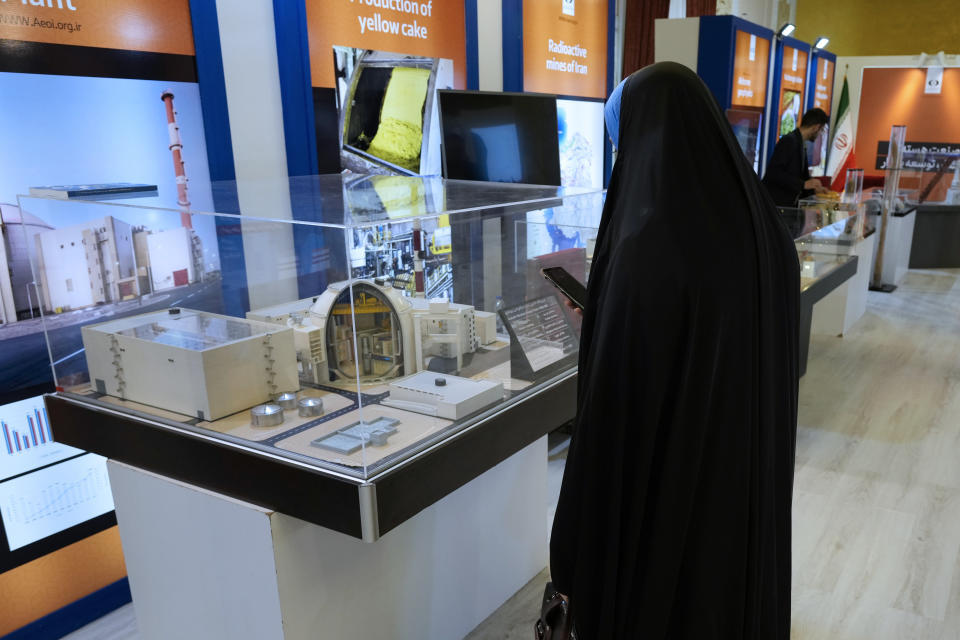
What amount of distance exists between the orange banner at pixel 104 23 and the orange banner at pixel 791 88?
8098 mm

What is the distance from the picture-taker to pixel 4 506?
251cm

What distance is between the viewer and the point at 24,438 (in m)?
2.50

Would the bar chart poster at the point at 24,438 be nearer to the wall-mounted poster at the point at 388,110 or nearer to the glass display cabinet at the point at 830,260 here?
the wall-mounted poster at the point at 388,110

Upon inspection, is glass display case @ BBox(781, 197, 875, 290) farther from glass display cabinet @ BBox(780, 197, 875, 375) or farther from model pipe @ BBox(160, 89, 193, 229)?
model pipe @ BBox(160, 89, 193, 229)

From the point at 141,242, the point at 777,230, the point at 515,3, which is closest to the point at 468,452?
the point at 777,230

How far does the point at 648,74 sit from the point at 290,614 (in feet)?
4.96

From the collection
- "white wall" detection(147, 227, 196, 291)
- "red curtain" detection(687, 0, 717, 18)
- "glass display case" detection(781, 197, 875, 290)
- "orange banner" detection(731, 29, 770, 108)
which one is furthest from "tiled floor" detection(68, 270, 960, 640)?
"red curtain" detection(687, 0, 717, 18)

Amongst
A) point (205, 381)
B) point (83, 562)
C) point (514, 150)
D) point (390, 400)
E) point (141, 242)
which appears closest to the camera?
point (390, 400)

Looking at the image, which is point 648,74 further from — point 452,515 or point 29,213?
point 29,213

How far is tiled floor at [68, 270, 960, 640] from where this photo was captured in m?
2.64

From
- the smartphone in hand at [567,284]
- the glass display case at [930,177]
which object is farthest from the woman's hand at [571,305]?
the glass display case at [930,177]

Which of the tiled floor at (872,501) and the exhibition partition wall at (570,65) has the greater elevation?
the exhibition partition wall at (570,65)

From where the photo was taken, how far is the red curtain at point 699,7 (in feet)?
27.1

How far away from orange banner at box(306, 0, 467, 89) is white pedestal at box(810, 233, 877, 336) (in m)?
3.58
